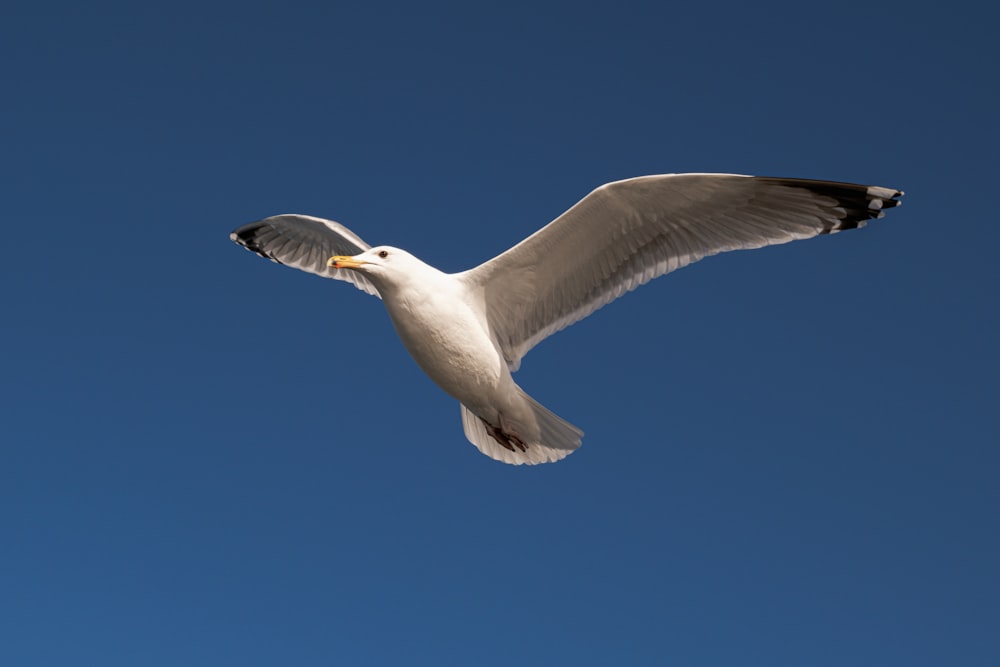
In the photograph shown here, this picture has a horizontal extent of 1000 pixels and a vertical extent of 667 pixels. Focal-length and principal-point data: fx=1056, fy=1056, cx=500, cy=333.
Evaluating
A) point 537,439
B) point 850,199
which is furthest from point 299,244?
point 850,199

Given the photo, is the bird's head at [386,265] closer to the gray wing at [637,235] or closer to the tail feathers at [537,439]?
the gray wing at [637,235]

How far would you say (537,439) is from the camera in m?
6.33

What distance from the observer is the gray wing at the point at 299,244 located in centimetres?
711

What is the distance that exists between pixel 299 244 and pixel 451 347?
6.87ft

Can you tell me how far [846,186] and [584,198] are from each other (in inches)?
53.6

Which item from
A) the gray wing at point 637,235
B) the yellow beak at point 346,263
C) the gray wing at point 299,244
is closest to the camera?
the gray wing at point 637,235

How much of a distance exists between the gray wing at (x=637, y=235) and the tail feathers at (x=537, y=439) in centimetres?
41

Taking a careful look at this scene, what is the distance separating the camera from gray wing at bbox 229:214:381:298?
23.3 ft

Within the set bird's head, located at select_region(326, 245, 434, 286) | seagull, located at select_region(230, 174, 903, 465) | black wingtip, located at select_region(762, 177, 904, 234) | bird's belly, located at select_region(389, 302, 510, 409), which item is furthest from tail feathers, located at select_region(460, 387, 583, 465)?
black wingtip, located at select_region(762, 177, 904, 234)

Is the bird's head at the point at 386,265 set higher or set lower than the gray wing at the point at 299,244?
lower

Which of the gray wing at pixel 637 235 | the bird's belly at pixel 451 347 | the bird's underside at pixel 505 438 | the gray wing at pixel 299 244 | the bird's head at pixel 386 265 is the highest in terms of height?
the gray wing at pixel 299 244

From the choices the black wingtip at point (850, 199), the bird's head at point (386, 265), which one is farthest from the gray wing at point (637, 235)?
the bird's head at point (386, 265)

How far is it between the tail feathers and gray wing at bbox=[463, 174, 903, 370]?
0.41 m

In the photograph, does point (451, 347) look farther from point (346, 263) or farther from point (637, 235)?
point (637, 235)
